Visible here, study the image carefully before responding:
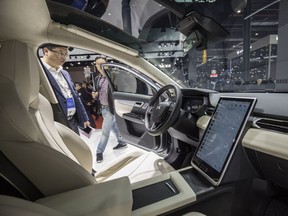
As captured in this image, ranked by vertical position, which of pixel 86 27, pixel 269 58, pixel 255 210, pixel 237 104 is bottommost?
pixel 255 210

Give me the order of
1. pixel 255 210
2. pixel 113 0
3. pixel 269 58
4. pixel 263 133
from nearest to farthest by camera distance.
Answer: pixel 263 133 < pixel 255 210 < pixel 269 58 < pixel 113 0

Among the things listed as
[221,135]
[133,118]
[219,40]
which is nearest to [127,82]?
[133,118]

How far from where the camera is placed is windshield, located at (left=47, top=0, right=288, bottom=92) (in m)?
1.68

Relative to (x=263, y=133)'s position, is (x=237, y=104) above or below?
above

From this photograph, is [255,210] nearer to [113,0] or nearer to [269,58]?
[269,58]

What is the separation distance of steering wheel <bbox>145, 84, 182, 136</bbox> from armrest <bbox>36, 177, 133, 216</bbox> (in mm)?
681

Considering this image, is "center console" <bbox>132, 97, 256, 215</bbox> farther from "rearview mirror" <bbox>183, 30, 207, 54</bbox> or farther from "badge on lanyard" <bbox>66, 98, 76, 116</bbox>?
"badge on lanyard" <bbox>66, 98, 76, 116</bbox>

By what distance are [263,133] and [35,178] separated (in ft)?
3.18

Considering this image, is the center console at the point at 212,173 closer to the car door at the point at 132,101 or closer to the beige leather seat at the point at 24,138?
the beige leather seat at the point at 24,138

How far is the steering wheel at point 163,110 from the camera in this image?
145 centimetres

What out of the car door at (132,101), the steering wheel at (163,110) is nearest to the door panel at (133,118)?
the car door at (132,101)

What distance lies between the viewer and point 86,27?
1582 millimetres

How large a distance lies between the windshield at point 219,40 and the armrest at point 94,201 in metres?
1.15

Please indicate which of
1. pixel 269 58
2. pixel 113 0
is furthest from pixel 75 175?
pixel 113 0
